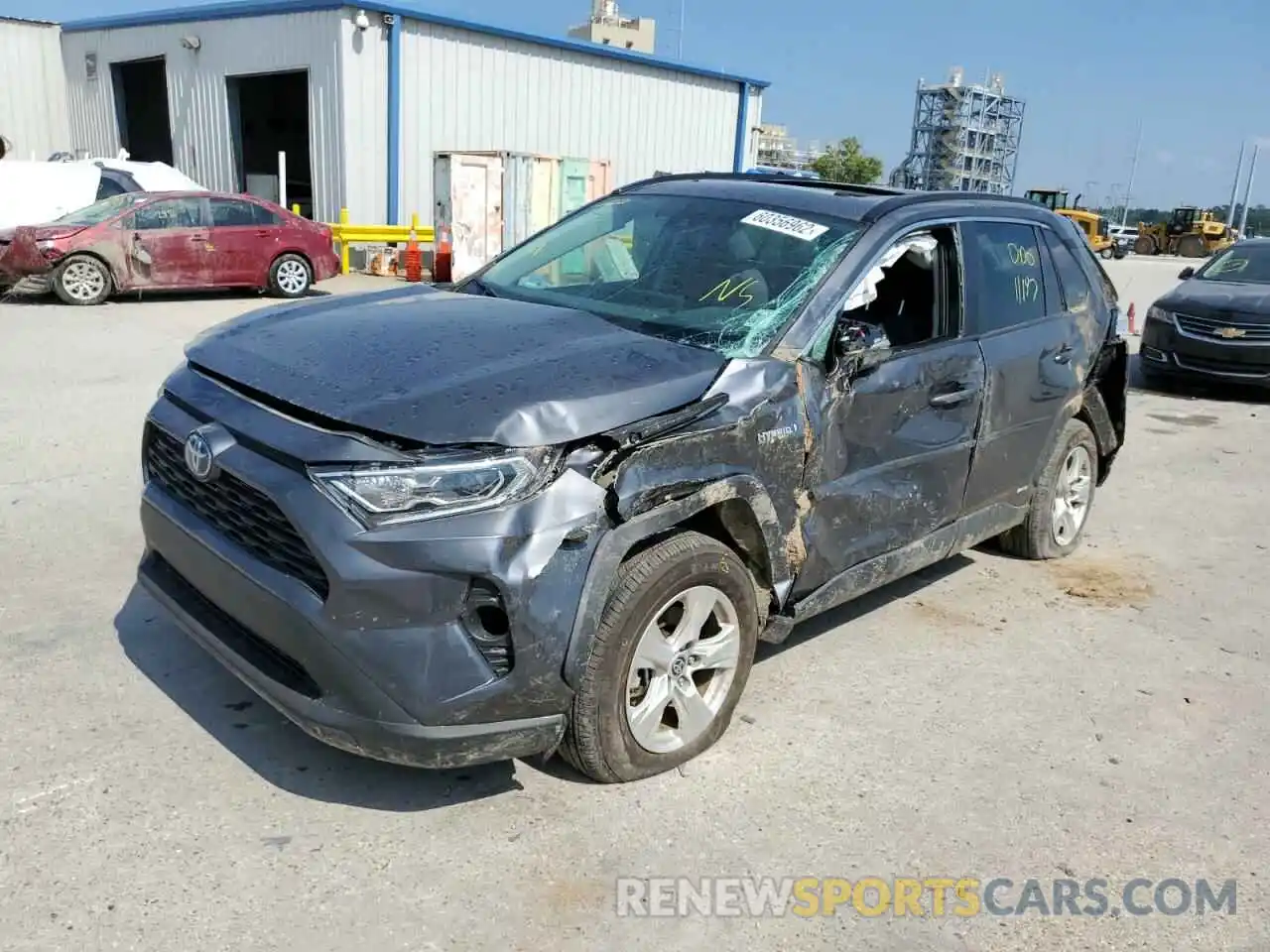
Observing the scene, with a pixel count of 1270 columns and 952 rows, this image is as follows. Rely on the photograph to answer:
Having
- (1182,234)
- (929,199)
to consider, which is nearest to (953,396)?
(929,199)

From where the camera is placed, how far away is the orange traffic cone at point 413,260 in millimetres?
18312

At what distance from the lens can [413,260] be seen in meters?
18.3

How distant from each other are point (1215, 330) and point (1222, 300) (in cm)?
38

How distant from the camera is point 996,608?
16.4 feet

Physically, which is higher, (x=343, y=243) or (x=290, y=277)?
(x=343, y=243)

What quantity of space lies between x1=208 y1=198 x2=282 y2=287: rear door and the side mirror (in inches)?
496

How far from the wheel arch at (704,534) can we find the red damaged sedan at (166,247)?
12.6 metres

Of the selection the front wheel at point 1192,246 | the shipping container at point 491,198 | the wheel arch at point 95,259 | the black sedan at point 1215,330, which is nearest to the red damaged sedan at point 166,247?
the wheel arch at point 95,259

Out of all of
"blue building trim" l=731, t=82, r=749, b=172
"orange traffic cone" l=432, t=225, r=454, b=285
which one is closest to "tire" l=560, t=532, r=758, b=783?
"orange traffic cone" l=432, t=225, r=454, b=285

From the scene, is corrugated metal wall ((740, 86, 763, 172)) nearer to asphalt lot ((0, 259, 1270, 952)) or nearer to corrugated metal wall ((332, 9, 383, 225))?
corrugated metal wall ((332, 9, 383, 225))

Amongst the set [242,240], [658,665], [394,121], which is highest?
[394,121]

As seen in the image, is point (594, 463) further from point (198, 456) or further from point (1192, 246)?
point (1192, 246)

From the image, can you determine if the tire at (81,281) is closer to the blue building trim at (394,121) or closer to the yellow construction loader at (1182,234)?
the blue building trim at (394,121)

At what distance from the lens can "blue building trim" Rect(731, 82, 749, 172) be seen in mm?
26944
